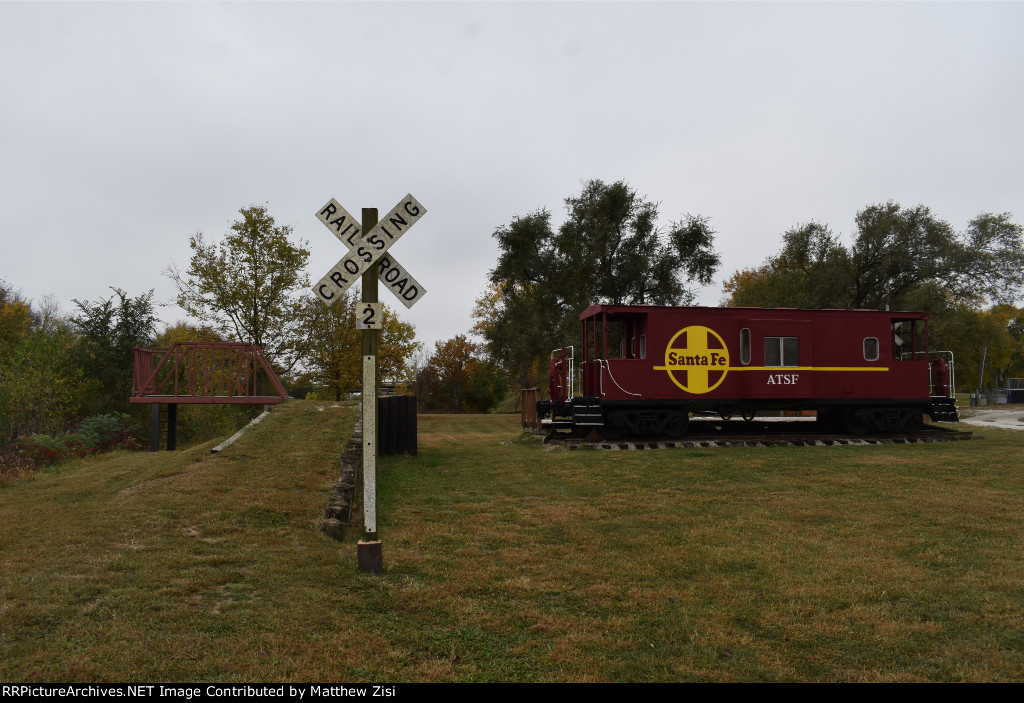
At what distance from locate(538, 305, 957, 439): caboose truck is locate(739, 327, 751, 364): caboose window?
26 mm

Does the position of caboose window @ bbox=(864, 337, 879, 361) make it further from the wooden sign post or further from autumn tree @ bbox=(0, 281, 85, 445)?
autumn tree @ bbox=(0, 281, 85, 445)

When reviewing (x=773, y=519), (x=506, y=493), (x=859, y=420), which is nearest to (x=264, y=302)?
(x=506, y=493)

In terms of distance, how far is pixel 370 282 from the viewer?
5.95m

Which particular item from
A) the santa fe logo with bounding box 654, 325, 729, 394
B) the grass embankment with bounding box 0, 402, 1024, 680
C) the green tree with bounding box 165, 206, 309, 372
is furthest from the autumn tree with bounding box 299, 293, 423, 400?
the grass embankment with bounding box 0, 402, 1024, 680

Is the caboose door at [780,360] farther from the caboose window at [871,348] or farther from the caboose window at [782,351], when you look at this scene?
the caboose window at [871,348]

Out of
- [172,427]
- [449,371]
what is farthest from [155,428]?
[449,371]

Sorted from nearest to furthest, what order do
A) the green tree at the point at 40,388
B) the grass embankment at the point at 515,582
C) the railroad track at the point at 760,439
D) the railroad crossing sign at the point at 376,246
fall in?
1. the grass embankment at the point at 515,582
2. the railroad crossing sign at the point at 376,246
3. the railroad track at the point at 760,439
4. the green tree at the point at 40,388

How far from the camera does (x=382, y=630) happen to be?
4.46 metres

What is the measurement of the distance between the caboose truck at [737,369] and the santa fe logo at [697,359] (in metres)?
0.03

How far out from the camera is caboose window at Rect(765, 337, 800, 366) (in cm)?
1736

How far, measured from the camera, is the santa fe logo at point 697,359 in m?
17.1

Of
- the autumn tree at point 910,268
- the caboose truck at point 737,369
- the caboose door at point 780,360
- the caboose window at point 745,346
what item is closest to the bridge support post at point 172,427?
the caboose truck at point 737,369

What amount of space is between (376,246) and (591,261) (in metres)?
30.0
